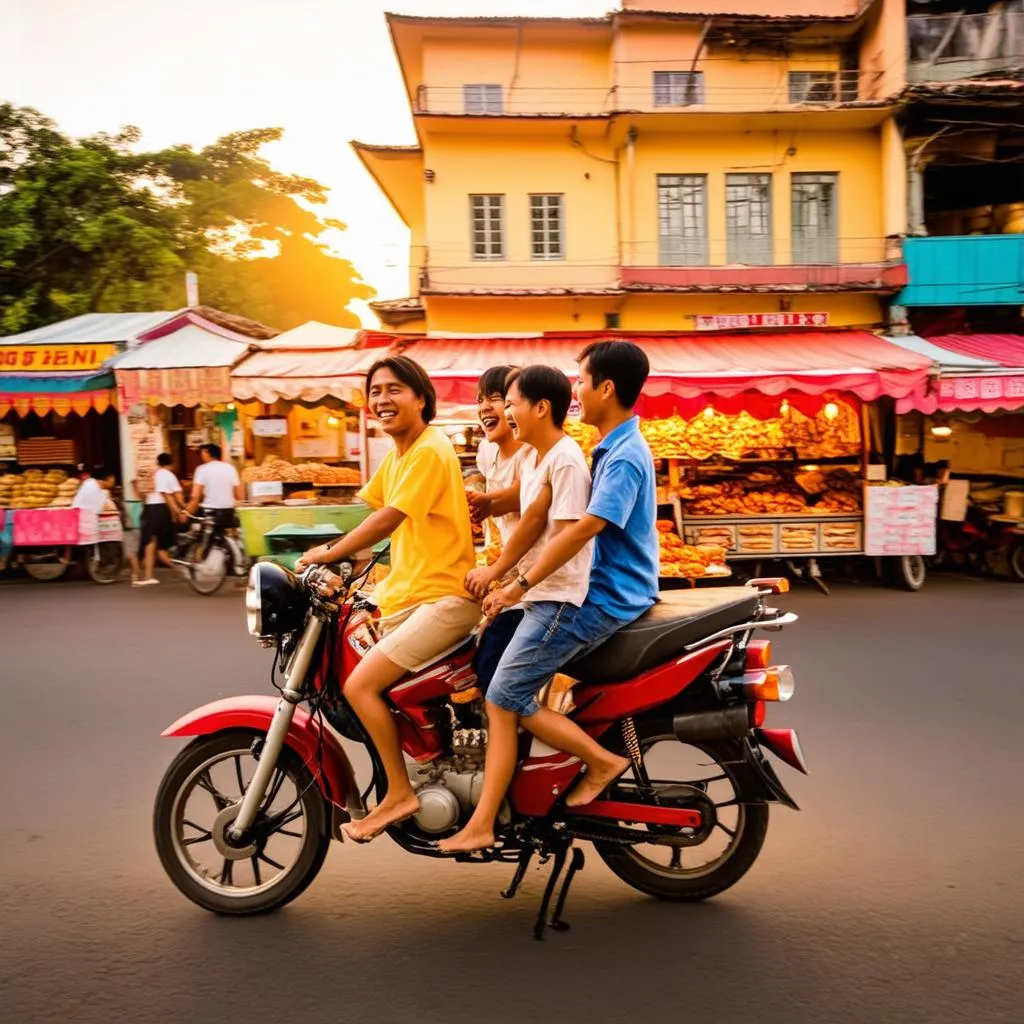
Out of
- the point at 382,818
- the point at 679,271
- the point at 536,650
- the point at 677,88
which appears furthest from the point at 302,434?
the point at 536,650

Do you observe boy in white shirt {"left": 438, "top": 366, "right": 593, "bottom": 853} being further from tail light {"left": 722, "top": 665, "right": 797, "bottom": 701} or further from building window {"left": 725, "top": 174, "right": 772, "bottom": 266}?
building window {"left": 725, "top": 174, "right": 772, "bottom": 266}

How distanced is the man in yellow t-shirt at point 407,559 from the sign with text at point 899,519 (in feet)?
30.5

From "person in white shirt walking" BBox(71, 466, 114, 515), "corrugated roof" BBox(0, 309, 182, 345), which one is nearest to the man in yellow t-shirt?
"person in white shirt walking" BBox(71, 466, 114, 515)

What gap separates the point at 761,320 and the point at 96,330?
1204 cm

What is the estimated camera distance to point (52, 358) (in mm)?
14727

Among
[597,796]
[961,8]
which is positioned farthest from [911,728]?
[961,8]

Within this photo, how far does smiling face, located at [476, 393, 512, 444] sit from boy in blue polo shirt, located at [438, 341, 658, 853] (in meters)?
1.82

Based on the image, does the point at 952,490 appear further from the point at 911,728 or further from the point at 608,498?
the point at 608,498

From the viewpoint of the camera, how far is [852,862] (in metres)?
3.56

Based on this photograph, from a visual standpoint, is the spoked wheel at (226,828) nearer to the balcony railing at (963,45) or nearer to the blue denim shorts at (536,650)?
the blue denim shorts at (536,650)

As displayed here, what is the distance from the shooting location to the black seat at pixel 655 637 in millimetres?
3033

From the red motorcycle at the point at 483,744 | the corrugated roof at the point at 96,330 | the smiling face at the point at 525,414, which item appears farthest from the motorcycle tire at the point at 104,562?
the smiling face at the point at 525,414

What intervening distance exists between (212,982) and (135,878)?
94 cm

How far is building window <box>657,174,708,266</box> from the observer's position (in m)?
17.8
